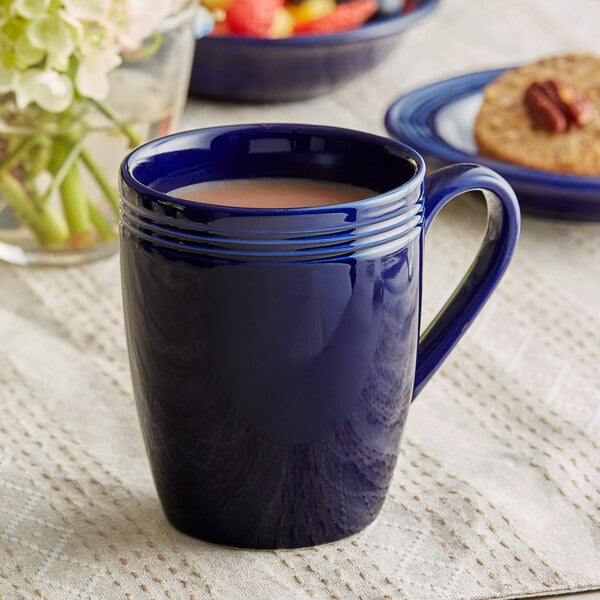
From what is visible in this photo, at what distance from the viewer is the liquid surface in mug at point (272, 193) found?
0.58 metres

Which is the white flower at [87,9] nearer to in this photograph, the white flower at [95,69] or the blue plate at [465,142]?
the white flower at [95,69]

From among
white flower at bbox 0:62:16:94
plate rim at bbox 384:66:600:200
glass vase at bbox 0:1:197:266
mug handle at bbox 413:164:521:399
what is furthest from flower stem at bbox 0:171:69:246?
mug handle at bbox 413:164:521:399

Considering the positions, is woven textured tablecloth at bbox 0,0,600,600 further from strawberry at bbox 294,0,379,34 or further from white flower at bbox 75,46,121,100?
strawberry at bbox 294,0,379,34

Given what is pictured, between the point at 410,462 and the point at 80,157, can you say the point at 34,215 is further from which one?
the point at 410,462

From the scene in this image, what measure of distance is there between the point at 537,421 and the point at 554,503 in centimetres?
9

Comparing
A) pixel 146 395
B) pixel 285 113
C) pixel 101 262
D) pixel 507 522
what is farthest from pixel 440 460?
pixel 285 113

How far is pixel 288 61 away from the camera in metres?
1.20

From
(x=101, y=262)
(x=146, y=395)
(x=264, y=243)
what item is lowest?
(x=101, y=262)

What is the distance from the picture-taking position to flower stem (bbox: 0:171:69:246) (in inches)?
36.1

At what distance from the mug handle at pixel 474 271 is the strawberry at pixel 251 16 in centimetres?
70

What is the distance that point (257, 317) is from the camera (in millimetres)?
516

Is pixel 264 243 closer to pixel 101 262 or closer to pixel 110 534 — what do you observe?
pixel 110 534

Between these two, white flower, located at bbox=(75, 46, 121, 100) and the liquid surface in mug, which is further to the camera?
white flower, located at bbox=(75, 46, 121, 100)

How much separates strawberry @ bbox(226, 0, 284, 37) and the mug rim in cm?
68
